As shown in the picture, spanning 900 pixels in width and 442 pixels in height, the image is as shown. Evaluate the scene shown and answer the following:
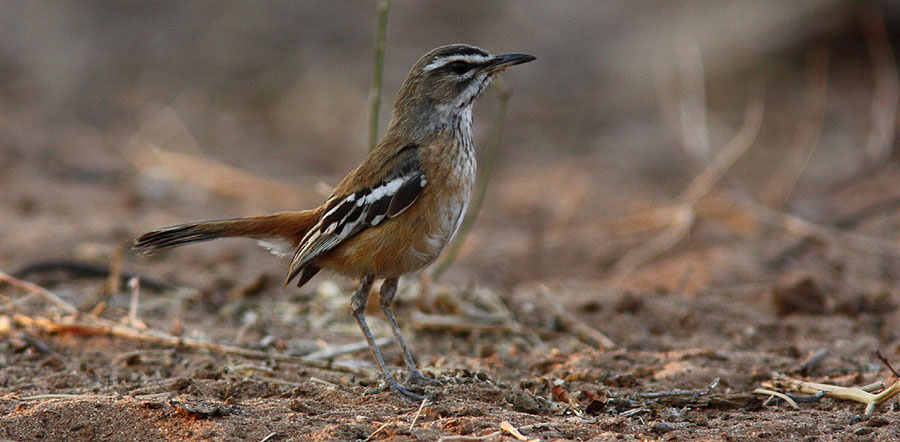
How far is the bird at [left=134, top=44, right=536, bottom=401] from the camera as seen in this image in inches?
204

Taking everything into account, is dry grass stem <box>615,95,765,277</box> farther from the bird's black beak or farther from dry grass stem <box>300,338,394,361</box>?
the bird's black beak

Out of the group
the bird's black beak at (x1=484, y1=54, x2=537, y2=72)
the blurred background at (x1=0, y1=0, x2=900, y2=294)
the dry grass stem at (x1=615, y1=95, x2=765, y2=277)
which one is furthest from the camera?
the blurred background at (x1=0, y1=0, x2=900, y2=294)

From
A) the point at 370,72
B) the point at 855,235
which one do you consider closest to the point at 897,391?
the point at 855,235

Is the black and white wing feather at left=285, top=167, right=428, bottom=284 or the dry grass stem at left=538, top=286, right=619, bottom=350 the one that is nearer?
the black and white wing feather at left=285, top=167, right=428, bottom=284

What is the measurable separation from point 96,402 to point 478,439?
1.88 m

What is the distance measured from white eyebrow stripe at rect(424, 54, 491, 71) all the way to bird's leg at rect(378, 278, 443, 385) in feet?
4.47

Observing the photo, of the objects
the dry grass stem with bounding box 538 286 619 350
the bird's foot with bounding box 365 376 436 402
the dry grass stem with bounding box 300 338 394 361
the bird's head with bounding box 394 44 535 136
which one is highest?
the bird's head with bounding box 394 44 535 136

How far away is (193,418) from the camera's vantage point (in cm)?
418

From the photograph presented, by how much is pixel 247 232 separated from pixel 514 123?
9019mm

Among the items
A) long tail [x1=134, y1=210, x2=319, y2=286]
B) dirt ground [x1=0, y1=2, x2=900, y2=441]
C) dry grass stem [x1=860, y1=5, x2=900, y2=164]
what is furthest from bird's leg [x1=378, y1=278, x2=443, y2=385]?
dry grass stem [x1=860, y1=5, x2=900, y2=164]

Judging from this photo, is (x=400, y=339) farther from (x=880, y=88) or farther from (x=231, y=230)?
(x=880, y=88)

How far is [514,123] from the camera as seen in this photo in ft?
46.3

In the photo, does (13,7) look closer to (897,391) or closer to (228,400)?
(228,400)

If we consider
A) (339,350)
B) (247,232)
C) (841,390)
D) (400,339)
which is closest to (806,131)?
(841,390)
